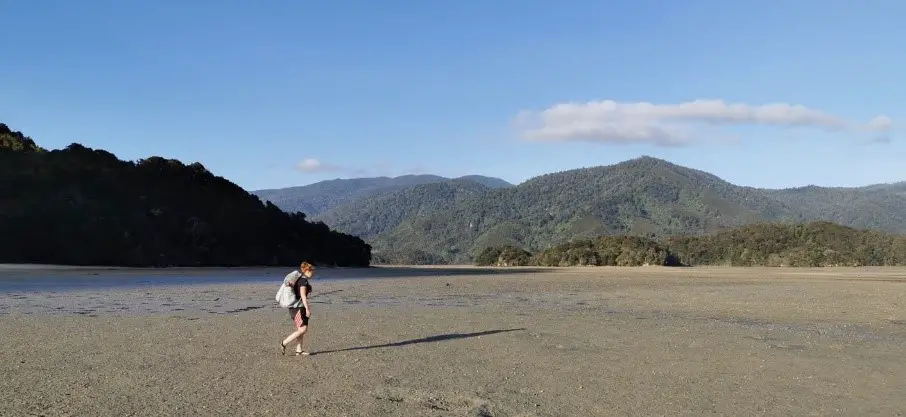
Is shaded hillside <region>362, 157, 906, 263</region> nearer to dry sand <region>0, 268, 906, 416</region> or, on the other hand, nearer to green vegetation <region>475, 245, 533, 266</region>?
green vegetation <region>475, 245, 533, 266</region>

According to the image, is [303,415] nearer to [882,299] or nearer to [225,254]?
[882,299]

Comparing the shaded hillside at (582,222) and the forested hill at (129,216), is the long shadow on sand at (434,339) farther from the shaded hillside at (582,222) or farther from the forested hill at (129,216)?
the shaded hillside at (582,222)

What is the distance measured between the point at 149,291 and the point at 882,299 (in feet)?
87.8

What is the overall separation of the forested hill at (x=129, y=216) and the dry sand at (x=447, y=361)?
31769 mm

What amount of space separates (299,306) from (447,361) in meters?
2.75

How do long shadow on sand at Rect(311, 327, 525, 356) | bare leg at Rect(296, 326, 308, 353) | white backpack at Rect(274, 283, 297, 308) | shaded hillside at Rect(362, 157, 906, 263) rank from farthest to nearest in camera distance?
shaded hillside at Rect(362, 157, 906, 263) < long shadow on sand at Rect(311, 327, 525, 356) < white backpack at Rect(274, 283, 297, 308) < bare leg at Rect(296, 326, 308, 353)

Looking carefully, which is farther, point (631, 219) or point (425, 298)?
point (631, 219)

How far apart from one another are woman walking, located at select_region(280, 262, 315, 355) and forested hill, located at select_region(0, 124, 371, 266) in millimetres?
40814

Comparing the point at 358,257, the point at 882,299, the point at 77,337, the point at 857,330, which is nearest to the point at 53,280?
the point at 77,337

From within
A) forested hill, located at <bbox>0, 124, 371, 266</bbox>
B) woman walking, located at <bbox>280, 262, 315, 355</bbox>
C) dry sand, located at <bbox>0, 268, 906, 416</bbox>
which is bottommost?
dry sand, located at <bbox>0, 268, 906, 416</bbox>

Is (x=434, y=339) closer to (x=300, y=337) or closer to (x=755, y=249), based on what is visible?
(x=300, y=337)

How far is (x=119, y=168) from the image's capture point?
59656 millimetres

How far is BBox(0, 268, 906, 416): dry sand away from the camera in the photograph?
A: 322 inches

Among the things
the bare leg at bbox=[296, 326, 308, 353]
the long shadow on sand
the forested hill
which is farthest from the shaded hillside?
the bare leg at bbox=[296, 326, 308, 353]
